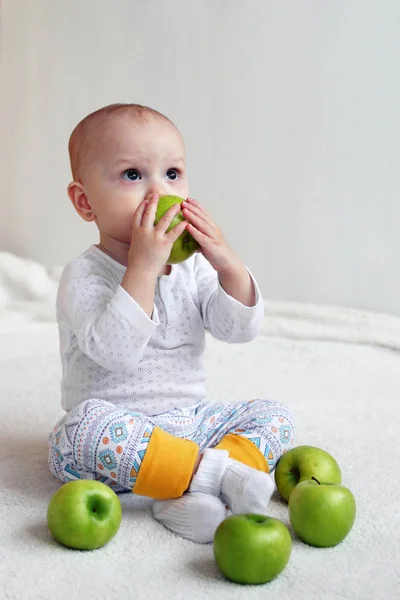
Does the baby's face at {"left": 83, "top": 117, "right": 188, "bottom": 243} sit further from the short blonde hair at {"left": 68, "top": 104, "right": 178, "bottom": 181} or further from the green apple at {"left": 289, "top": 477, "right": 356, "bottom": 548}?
the green apple at {"left": 289, "top": 477, "right": 356, "bottom": 548}

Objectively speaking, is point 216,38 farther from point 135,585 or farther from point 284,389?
point 135,585

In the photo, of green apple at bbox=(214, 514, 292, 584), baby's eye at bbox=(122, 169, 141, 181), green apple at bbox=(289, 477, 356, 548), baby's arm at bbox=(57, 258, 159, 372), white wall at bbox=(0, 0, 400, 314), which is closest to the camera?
green apple at bbox=(214, 514, 292, 584)

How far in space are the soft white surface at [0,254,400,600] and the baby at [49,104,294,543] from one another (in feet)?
0.27

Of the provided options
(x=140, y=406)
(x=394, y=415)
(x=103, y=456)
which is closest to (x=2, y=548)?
(x=103, y=456)

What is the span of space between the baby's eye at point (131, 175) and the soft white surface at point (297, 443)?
1.60 ft

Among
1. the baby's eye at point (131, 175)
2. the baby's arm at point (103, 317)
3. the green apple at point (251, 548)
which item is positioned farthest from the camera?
the baby's eye at point (131, 175)

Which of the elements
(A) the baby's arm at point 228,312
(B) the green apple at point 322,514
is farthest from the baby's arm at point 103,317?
(B) the green apple at point 322,514

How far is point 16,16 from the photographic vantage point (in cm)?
271

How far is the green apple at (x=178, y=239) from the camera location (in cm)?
128

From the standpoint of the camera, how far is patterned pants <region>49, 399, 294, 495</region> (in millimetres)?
1204

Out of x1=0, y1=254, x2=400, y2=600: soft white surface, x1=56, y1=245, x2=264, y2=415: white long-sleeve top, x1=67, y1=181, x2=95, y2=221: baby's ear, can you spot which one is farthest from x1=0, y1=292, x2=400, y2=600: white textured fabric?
x1=67, y1=181, x2=95, y2=221: baby's ear

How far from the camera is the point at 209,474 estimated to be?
3.99ft

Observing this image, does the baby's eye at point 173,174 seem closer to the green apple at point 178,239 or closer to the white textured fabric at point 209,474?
the green apple at point 178,239

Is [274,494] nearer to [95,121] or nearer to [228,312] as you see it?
[228,312]
